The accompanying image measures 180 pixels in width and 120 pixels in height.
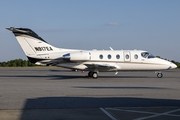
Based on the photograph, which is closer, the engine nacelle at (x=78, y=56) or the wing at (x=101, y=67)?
the wing at (x=101, y=67)

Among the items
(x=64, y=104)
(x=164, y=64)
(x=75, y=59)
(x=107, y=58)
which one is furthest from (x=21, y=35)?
(x=64, y=104)

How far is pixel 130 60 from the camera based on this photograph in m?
24.6

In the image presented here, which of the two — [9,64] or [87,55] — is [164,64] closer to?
[87,55]

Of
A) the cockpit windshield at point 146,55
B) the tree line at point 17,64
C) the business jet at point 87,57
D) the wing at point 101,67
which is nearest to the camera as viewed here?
the wing at point 101,67

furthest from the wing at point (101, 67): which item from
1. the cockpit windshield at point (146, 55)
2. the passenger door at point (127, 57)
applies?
the cockpit windshield at point (146, 55)

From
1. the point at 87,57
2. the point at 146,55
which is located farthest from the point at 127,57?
the point at 87,57

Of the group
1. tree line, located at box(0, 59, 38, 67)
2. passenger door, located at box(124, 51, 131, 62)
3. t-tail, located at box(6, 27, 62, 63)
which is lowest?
tree line, located at box(0, 59, 38, 67)

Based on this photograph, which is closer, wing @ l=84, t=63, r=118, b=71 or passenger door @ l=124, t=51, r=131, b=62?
wing @ l=84, t=63, r=118, b=71

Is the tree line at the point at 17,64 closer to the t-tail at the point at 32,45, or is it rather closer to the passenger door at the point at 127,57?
the t-tail at the point at 32,45

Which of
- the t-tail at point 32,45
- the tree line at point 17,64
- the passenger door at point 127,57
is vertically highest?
the t-tail at point 32,45

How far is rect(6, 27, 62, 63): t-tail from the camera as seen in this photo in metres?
24.6

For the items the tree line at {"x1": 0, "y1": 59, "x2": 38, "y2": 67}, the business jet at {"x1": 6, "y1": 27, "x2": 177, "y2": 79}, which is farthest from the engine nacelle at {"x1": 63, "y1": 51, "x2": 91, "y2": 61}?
the tree line at {"x1": 0, "y1": 59, "x2": 38, "y2": 67}

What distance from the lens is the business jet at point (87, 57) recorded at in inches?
964

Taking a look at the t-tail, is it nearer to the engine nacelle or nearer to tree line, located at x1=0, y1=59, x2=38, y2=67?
the engine nacelle
